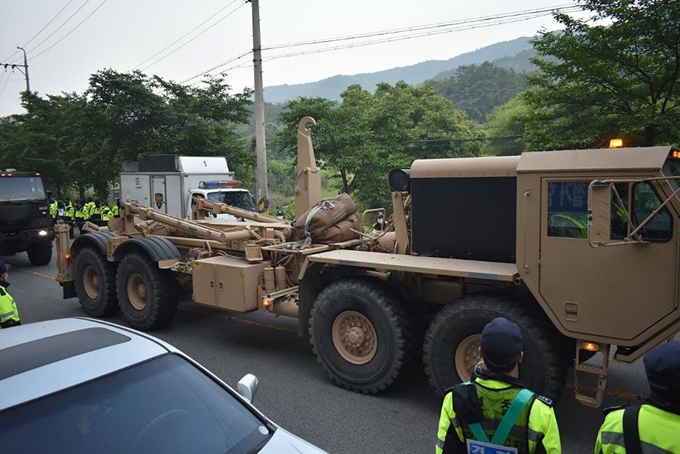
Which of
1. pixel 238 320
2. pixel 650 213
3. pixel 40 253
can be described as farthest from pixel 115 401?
pixel 40 253

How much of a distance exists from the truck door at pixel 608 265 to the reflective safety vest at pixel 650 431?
90.5 inches

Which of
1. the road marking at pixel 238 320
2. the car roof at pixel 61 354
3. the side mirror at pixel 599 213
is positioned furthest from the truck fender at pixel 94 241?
the side mirror at pixel 599 213

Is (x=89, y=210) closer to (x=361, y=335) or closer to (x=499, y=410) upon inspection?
(x=361, y=335)

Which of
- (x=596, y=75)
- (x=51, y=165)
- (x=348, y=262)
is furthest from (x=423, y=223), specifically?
(x=51, y=165)

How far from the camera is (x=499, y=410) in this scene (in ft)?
7.83

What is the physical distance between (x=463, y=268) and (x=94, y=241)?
660 cm

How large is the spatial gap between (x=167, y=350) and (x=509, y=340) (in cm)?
196

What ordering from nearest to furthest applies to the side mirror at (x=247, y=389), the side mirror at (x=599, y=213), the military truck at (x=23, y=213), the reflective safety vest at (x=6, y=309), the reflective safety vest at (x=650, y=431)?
the reflective safety vest at (x=650, y=431) → the side mirror at (x=247, y=389) → the side mirror at (x=599, y=213) → the reflective safety vest at (x=6, y=309) → the military truck at (x=23, y=213)

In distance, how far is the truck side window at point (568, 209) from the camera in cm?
445

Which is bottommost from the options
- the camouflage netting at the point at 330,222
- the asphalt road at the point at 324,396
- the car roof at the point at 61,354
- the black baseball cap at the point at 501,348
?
the asphalt road at the point at 324,396

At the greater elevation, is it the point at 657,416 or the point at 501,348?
the point at 501,348

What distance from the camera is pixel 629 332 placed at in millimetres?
4277

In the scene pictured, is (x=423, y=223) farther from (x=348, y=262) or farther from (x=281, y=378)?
(x=281, y=378)

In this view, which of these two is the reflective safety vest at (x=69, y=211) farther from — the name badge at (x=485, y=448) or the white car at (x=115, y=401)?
the name badge at (x=485, y=448)
